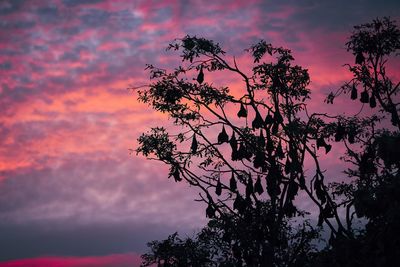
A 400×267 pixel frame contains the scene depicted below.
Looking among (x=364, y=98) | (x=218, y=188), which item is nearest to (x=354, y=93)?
(x=364, y=98)

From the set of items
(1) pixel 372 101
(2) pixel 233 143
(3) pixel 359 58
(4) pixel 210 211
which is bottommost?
(4) pixel 210 211

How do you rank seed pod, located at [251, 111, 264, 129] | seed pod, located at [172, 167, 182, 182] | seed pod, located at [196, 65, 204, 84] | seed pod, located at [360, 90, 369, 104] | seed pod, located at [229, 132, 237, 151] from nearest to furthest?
seed pod, located at [251, 111, 264, 129] < seed pod, located at [229, 132, 237, 151] < seed pod, located at [196, 65, 204, 84] < seed pod, located at [360, 90, 369, 104] < seed pod, located at [172, 167, 182, 182]

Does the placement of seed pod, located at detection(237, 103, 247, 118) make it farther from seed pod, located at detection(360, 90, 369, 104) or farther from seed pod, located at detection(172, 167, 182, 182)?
seed pod, located at detection(360, 90, 369, 104)

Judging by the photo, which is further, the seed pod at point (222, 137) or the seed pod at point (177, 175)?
the seed pod at point (177, 175)

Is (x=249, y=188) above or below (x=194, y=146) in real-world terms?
below

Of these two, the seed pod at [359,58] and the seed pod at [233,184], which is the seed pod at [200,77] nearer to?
the seed pod at [233,184]

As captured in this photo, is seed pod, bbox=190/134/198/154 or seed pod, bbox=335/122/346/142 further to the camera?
seed pod, bbox=190/134/198/154

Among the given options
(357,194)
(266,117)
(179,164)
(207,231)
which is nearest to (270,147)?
(266,117)

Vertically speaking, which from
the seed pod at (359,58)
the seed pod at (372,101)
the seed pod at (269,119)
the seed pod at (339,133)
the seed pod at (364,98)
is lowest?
the seed pod at (339,133)

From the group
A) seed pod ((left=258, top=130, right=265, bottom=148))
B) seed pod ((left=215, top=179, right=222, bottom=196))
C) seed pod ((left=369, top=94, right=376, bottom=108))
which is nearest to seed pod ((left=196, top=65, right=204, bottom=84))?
seed pod ((left=258, top=130, right=265, bottom=148))

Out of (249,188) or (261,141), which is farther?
(249,188)

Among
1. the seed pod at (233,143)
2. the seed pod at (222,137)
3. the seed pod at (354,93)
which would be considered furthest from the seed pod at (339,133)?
the seed pod at (222,137)

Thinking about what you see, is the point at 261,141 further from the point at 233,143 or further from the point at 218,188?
the point at 218,188

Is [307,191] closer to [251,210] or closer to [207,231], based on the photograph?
[251,210]
